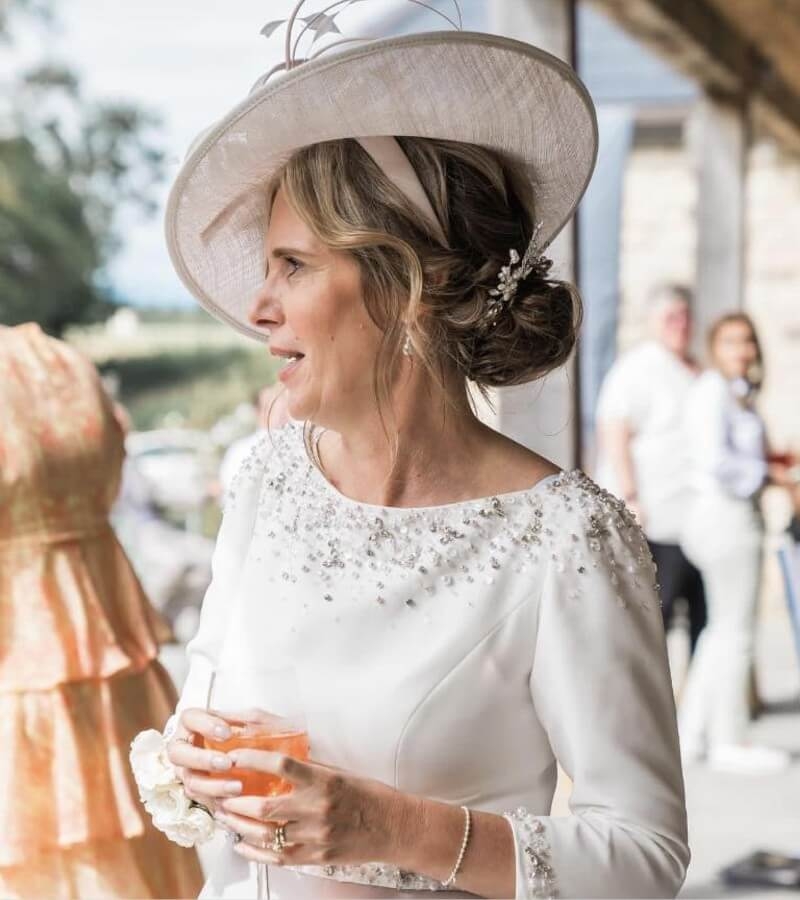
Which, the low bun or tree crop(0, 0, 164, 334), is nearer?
the low bun

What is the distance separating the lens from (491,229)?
162 cm

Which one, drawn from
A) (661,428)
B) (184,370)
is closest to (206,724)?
(661,428)

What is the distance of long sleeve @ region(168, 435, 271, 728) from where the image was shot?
169 cm

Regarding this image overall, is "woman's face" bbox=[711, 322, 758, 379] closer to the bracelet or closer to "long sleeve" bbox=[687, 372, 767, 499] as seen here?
"long sleeve" bbox=[687, 372, 767, 499]

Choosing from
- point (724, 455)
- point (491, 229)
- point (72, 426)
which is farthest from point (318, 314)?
point (724, 455)

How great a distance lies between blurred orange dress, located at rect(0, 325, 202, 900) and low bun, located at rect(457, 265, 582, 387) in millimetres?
1008

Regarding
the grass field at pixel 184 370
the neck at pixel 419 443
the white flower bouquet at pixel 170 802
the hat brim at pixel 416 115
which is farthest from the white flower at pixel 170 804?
the grass field at pixel 184 370

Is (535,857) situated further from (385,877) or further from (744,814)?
(744,814)

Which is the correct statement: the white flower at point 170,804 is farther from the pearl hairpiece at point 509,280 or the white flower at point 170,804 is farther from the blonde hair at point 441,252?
the pearl hairpiece at point 509,280

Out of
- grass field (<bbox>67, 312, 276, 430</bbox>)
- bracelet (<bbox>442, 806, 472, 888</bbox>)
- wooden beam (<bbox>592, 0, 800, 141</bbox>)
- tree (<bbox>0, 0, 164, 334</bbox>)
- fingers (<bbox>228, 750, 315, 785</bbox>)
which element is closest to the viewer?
fingers (<bbox>228, 750, 315, 785</bbox>)

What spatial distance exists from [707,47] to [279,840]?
5.64 metres

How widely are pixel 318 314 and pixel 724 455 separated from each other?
13.4ft

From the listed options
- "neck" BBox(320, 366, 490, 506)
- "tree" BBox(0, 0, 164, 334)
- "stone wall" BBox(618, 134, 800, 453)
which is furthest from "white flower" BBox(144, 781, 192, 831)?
"tree" BBox(0, 0, 164, 334)

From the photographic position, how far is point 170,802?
4.58 ft
